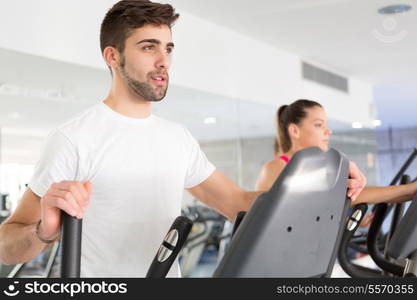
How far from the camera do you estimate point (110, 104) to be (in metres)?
1.70

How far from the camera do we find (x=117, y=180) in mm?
1572

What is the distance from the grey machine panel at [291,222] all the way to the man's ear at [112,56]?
91 centimetres

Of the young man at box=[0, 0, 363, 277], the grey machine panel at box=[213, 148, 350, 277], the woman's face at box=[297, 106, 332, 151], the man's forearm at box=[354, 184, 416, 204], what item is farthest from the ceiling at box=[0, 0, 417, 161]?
the grey machine panel at box=[213, 148, 350, 277]

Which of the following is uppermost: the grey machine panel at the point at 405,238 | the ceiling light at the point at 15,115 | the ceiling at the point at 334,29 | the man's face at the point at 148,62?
the ceiling at the point at 334,29

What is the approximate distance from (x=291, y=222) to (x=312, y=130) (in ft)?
8.88

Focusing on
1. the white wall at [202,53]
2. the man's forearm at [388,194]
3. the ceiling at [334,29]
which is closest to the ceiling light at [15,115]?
the white wall at [202,53]

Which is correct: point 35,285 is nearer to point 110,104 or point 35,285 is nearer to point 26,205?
point 26,205

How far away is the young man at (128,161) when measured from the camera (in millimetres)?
1532

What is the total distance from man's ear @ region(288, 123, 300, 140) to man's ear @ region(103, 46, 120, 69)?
6.59ft

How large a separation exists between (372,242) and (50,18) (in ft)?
8.59

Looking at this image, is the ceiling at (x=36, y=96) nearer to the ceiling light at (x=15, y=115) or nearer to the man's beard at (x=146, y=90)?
the ceiling light at (x=15, y=115)

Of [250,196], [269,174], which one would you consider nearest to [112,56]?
[250,196]

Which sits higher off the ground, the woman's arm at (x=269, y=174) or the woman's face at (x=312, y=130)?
the woman's face at (x=312, y=130)

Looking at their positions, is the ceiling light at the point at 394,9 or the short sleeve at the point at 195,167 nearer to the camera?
the short sleeve at the point at 195,167
